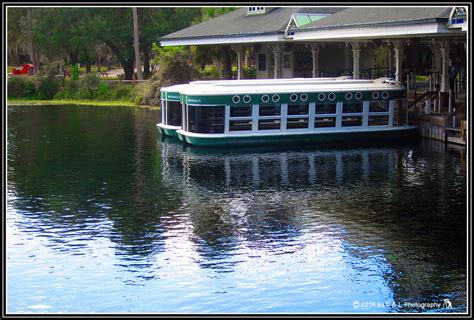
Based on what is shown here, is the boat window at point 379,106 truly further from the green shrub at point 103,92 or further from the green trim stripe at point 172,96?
the green shrub at point 103,92

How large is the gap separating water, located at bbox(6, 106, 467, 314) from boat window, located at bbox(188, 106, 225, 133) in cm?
186

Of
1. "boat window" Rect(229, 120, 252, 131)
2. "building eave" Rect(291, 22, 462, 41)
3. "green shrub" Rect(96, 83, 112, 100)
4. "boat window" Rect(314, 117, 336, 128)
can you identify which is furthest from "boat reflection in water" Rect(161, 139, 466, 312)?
"green shrub" Rect(96, 83, 112, 100)

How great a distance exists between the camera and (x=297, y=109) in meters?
36.8

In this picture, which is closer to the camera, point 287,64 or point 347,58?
point 287,64

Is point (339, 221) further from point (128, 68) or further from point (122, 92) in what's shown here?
point (128, 68)

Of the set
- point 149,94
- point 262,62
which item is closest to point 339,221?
point 262,62

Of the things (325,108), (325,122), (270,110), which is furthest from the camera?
(325,122)

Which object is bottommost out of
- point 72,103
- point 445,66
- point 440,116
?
point 72,103

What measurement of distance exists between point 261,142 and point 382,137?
560 centimetres

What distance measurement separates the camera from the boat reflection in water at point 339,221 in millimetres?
16250

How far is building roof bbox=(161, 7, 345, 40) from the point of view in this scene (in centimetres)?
5038

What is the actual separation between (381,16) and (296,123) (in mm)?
5774

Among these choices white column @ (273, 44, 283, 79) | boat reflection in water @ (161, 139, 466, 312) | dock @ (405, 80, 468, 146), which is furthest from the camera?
white column @ (273, 44, 283, 79)

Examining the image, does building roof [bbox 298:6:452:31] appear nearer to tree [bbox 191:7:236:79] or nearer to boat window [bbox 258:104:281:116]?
boat window [bbox 258:104:281:116]
